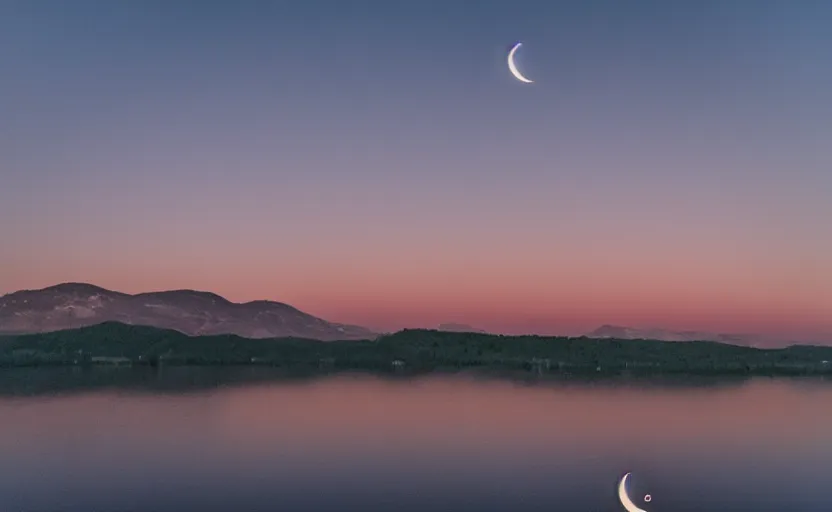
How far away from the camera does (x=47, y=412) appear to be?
3431cm

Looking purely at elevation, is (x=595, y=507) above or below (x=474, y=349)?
below

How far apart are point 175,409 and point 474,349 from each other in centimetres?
7201

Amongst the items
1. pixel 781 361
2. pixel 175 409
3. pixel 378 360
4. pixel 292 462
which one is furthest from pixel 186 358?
pixel 292 462

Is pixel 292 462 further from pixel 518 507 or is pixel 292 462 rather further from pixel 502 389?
pixel 502 389

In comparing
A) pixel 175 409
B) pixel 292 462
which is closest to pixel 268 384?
pixel 175 409

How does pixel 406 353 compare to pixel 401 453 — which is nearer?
pixel 401 453

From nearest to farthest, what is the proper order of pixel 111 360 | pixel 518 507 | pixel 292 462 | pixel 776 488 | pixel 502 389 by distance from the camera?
pixel 518 507, pixel 776 488, pixel 292 462, pixel 502 389, pixel 111 360

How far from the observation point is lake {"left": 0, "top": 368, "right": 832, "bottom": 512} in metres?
18.1

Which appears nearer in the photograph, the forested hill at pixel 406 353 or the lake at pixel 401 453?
the lake at pixel 401 453

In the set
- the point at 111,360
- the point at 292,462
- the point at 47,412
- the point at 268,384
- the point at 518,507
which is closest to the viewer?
the point at 518,507

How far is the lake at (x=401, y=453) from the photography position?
18141mm

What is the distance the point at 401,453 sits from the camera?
2456 centimetres

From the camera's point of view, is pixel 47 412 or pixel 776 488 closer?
pixel 776 488

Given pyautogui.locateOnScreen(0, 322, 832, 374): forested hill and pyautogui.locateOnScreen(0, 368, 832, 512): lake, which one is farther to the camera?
pyautogui.locateOnScreen(0, 322, 832, 374): forested hill
